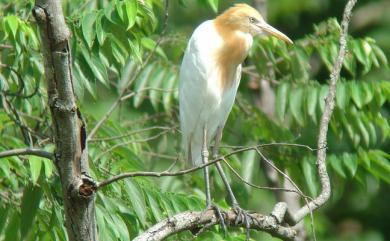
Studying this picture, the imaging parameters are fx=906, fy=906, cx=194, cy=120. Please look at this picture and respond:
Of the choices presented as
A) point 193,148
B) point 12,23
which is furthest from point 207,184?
point 12,23

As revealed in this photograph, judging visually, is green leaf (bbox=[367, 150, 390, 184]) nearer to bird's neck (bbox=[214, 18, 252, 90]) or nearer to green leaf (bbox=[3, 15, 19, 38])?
bird's neck (bbox=[214, 18, 252, 90])

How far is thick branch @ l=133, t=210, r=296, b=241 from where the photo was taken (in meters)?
2.44

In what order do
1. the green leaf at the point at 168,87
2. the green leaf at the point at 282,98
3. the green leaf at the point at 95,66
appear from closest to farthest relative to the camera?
the green leaf at the point at 95,66, the green leaf at the point at 282,98, the green leaf at the point at 168,87

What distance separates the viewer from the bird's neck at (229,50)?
3.96 metres

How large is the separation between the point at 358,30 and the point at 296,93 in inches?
214

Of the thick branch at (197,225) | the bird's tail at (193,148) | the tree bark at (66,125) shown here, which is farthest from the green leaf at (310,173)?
the tree bark at (66,125)

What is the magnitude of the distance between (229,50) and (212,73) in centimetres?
14

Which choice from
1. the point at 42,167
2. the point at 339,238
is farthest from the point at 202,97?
the point at 339,238

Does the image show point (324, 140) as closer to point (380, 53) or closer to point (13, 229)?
point (13, 229)

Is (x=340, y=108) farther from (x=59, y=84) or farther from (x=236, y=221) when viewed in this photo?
(x=59, y=84)

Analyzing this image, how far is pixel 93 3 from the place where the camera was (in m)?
3.94

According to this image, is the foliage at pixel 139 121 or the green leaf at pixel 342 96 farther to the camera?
the green leaf at pixel 342 96

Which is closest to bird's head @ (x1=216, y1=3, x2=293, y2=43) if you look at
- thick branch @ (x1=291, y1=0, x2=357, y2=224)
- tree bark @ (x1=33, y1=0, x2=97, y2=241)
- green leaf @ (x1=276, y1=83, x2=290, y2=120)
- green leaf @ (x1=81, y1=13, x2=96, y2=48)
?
green leaf @ (x1=276, y1=83, x2=290, y2=120)

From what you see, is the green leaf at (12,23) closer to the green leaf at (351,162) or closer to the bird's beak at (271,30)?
the bird's beak at (271,30)
